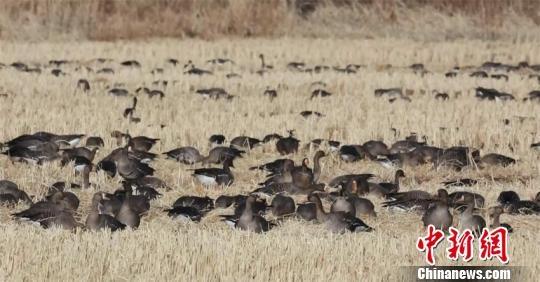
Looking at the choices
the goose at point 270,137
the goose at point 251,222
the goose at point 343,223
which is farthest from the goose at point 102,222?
the goose at point 270,137

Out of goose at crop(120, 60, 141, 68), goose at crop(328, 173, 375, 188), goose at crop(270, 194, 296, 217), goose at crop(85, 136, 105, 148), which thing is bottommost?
goose at crop(270, 194, 296, 217)

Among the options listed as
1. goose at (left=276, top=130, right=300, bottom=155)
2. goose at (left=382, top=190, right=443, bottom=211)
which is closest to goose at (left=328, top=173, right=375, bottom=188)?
goose at (left=382, top=190, right=443, bottom=211)

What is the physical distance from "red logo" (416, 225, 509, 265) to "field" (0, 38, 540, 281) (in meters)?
0.10

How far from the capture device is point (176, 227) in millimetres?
10500

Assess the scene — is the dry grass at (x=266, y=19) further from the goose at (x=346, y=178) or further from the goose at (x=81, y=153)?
the goose at (x=346, y=178)

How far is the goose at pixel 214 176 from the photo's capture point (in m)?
12.7

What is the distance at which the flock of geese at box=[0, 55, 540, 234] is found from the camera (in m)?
10.3

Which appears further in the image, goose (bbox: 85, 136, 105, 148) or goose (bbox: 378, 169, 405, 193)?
goose (bbox: 85, 136, 105, 148)

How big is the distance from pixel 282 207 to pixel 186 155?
3.66 metres

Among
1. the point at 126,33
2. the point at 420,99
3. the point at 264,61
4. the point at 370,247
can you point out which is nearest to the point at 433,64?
the point at 264,61

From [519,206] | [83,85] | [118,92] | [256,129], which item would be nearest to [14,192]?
[519,206]

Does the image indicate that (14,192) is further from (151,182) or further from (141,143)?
(141,143)

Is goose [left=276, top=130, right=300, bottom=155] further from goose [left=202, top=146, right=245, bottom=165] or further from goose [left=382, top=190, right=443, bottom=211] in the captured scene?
goose [left=382, top=190, right=443, bottom=211]

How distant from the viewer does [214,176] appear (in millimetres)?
12734
